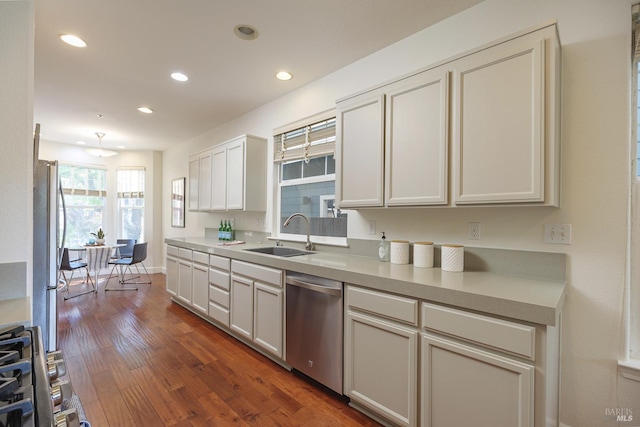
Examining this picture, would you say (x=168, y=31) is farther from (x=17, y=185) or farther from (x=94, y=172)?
(x=94, y=172)

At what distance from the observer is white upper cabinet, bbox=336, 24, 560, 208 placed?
1498 millimetres

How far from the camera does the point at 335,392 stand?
2119mm

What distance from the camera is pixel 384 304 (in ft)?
5.63

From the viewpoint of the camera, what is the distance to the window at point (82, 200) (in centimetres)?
580

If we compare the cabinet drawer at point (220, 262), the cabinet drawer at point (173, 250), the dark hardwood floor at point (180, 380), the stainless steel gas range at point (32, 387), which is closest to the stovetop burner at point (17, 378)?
the stainless steel gas range at point (32, 387)

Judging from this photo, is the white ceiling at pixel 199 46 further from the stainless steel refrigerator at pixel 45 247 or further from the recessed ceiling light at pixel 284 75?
the stainless steel refrigerator at pixel 45 247

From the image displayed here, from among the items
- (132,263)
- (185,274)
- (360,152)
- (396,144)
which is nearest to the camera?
(396,144)

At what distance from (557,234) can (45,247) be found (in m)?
3.79

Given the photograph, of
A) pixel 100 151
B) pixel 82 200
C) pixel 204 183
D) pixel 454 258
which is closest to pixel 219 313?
pixel 204 183

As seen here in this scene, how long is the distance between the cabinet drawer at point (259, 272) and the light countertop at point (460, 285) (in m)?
0.13

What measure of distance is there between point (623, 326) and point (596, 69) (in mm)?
1359

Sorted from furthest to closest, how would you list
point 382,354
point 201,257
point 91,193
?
point 91,193 < point 201,257 < point 382,354

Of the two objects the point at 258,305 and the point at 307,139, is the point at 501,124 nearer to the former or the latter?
the point at 307,139

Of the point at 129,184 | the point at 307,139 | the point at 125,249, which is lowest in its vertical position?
the point at 125,249
